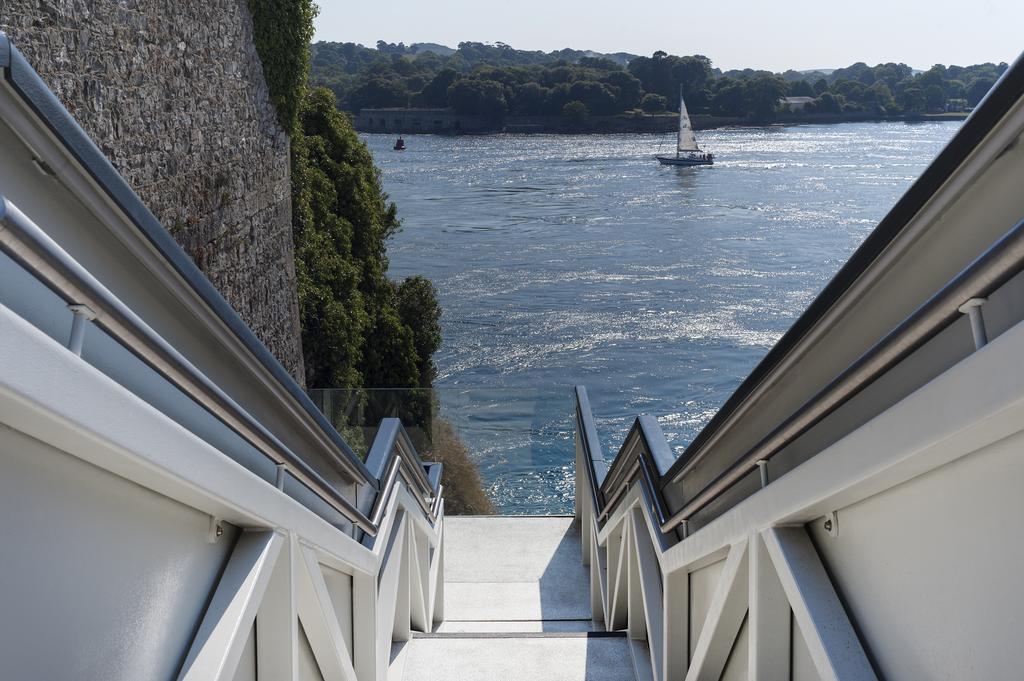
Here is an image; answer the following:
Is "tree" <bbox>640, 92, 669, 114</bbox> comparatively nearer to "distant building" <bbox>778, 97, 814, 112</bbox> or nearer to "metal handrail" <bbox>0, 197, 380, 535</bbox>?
"distant building" <bbox>778, 97, 814, 112</bbox>

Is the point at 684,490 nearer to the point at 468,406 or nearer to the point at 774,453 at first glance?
the point at 774,453

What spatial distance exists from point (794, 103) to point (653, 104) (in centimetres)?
1101

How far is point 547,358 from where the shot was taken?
92.1 ft

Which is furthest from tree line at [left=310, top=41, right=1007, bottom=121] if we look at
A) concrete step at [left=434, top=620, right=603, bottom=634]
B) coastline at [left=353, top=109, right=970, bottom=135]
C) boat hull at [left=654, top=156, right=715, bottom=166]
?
concrete step at [left=434, top=620, right=603, bottom=634]

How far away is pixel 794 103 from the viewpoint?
235ft

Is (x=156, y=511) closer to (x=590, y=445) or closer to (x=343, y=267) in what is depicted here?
(x=590, y=445)

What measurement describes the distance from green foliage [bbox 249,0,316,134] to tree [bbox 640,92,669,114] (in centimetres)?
6146

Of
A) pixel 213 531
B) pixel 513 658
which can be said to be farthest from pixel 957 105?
pixel 213 531

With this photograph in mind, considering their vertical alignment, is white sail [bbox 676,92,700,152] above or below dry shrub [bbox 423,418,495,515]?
above

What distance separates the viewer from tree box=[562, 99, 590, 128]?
65669 mm

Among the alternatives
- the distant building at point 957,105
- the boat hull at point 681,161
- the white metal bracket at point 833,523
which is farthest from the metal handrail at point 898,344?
the distant building at point 957,105

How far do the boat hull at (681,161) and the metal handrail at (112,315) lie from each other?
51297 mm

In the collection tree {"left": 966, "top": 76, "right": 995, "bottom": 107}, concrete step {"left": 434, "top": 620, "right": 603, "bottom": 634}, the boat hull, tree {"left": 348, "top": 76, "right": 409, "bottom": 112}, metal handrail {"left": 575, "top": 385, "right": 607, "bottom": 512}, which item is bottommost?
concrete step {"left": 434, "top": 620, "right": 603, "bottom": 634}

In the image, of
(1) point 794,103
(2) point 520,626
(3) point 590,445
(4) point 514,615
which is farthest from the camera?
(1) point 794,103
